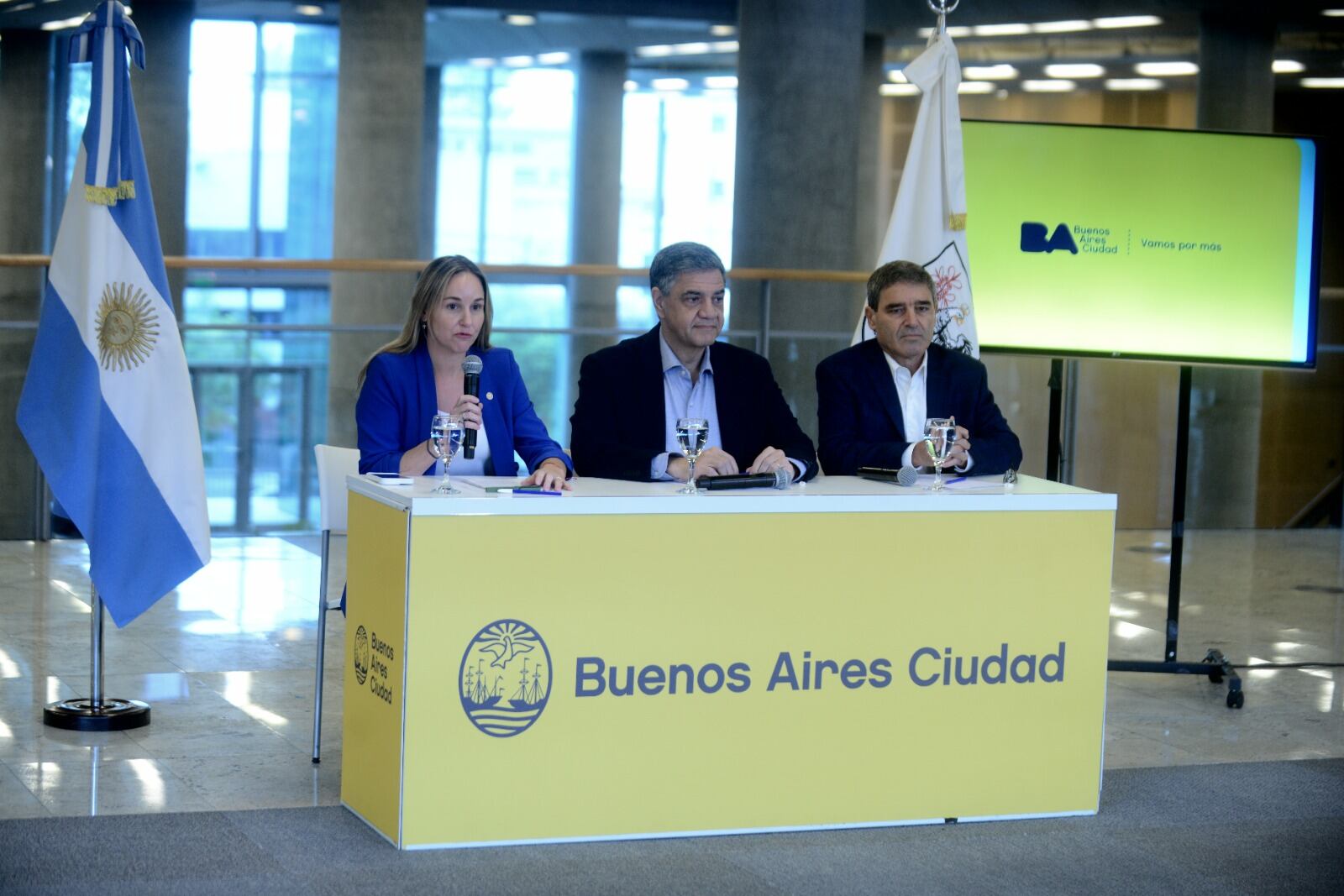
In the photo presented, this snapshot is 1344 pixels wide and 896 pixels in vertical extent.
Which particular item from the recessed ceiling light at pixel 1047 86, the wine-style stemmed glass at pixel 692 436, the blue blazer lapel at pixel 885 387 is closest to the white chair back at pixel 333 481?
the wine-style stemmed glass at pixel 692 436

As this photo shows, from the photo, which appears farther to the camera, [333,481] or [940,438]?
[333,481]

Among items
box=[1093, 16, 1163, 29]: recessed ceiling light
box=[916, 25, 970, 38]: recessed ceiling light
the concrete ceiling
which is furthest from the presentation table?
box=[916, 25, 970, 38]: recessed ceiling light

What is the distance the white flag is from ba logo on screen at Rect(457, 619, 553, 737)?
1967 millimetres

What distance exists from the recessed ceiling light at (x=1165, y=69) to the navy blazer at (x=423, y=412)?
11.9m

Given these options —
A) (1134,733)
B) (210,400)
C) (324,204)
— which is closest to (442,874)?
(1134,733)

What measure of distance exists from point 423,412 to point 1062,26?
11.3 m

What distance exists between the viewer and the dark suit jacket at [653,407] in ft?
13.6

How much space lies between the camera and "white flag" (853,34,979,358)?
4914 mm

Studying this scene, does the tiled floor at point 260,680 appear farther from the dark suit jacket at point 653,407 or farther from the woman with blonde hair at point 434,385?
the dark suit jacket at point 653,407

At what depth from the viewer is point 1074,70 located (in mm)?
15516

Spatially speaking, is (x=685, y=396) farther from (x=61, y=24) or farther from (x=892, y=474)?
(x=61, y=24)

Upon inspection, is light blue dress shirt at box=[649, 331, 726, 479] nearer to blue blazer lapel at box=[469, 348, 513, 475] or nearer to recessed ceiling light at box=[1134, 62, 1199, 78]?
blue blazer lapel at box=[469, 348, 513, 475]

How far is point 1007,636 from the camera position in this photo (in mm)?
3680

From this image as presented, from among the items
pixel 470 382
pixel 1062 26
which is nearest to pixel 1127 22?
pixel 1062 26
